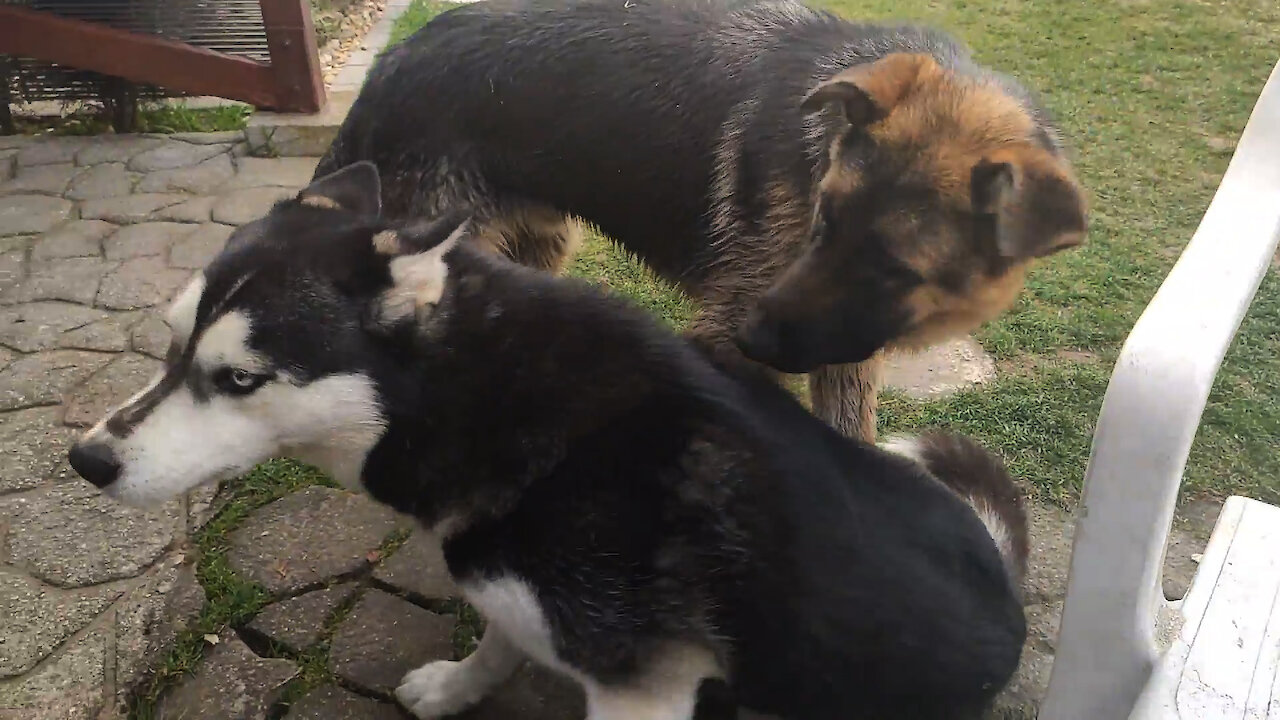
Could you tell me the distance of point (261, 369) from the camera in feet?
5.80

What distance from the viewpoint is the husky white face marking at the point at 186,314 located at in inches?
72.7

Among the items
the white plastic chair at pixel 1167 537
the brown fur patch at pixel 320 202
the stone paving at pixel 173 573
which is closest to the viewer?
the white plastic chair at pixel 1167 537

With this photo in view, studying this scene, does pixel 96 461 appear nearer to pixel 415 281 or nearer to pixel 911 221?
pixel 415 281

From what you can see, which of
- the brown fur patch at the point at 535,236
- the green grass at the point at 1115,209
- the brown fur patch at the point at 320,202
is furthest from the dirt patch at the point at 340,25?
the brown fur patch at the point at 320,202

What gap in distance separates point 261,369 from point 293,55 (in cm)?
446

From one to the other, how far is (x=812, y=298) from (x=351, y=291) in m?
1.12

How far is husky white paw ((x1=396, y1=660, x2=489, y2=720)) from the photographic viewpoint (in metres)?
2.37

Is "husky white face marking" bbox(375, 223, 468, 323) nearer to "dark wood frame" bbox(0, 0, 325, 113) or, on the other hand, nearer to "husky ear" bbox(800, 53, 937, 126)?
"husky ear" bbox(800, 53, 937, 126)

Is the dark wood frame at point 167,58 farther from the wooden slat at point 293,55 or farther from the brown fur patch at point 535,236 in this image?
the brown fur patch at point 535,236

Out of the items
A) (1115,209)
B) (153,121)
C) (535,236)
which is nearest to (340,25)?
(153,121)

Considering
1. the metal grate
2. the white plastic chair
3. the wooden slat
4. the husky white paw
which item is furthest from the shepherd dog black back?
the metal grate

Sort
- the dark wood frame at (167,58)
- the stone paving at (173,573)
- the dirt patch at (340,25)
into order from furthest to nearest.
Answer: the dirt patch at (340,25) → the dark wood frame at (167,58) → the stone paving at (173,573)

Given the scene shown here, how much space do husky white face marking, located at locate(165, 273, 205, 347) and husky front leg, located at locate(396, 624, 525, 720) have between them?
103 centimetres

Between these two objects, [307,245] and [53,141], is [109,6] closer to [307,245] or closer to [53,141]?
[53,141]
